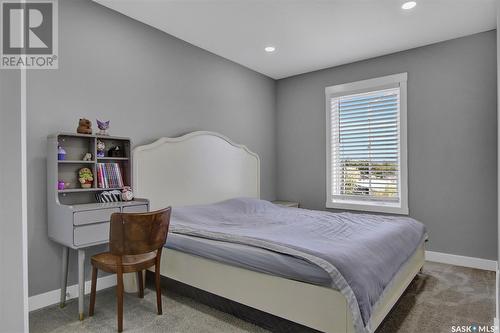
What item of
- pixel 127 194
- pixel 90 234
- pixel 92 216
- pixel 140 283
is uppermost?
pixel 127 194

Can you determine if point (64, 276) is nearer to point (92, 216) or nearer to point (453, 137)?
point (92, 216)

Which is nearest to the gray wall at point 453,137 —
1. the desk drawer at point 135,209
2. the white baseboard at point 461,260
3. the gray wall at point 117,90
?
the white baseboard at point 461,260

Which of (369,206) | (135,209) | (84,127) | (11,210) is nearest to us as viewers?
(11,210)

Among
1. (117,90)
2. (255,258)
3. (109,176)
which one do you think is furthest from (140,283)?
(117,90)

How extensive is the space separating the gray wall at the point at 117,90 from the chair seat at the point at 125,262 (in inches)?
23.9

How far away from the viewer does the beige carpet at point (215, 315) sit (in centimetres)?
210

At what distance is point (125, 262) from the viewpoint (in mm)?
2174

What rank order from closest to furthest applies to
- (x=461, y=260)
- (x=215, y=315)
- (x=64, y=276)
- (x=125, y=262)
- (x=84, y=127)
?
(x=125, y=262) < (x=215, y=315) < (x=64, y=276) < (x=84, y=127) < (x=461, y=260)

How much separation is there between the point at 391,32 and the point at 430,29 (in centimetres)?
40

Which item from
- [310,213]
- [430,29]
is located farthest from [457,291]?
[430,29]

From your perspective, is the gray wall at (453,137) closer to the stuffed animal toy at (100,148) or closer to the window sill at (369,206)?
the window sill at (369,206)

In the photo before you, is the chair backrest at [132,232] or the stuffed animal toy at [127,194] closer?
the chair backrest at [132,232]

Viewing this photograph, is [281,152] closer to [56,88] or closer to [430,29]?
[430,29]

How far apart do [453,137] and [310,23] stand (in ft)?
7.01
